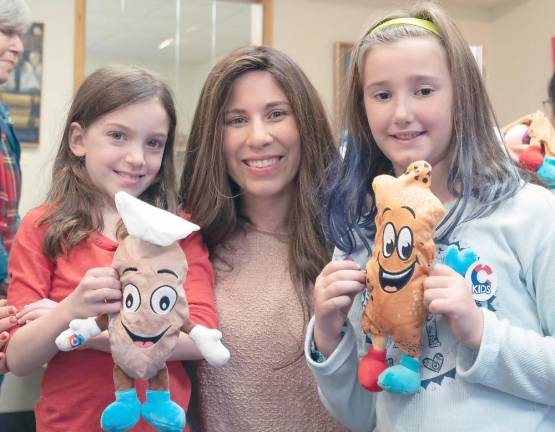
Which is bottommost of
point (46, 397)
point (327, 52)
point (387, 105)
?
point (46, 397)

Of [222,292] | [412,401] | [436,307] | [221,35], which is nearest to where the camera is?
[436,307]

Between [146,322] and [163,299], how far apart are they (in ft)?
0.12

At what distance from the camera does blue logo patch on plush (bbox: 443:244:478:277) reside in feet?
2.99

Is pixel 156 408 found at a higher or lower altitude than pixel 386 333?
lower

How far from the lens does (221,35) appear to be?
4.30 meters

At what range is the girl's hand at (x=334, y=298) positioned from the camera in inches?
37.4

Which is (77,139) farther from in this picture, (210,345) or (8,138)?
(8,138)

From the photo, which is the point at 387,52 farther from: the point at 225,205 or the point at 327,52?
the point at 327,52

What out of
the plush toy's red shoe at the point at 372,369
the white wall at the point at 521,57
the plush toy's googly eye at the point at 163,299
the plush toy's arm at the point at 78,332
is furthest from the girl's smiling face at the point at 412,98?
the white wall at the point at 521,57

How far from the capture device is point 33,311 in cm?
107

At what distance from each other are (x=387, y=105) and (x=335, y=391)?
0.46 meters

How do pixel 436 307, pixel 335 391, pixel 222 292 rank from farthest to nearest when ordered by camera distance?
1. pixel 222 292
2. pixel 335 391
3. pixel 436 307

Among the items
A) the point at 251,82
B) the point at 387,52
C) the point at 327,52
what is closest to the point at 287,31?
the point at 327,52

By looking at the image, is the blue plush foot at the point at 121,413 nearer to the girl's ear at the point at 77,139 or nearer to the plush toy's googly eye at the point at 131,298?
the plush toy's googly eye at the point at 131,298
